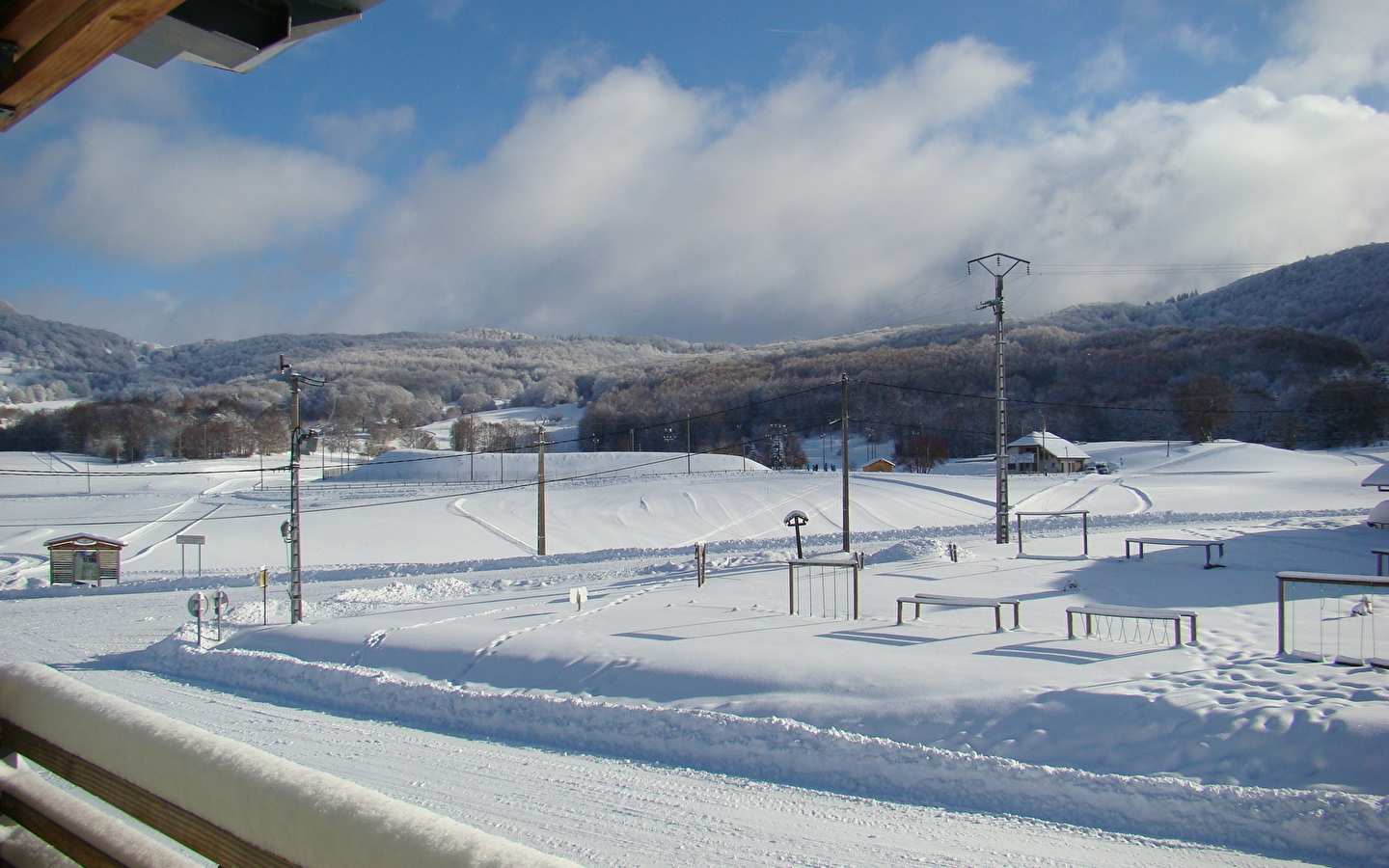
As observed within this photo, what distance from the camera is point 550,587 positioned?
21.1 meters

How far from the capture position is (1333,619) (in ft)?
40.0

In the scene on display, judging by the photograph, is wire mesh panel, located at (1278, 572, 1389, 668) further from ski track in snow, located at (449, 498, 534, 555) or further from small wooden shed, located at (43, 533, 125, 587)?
small wooden shed, located at (43, 533, 125, 587)

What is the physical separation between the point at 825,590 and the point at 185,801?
54.7 ft

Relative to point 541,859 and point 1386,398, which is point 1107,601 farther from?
point 1386,398

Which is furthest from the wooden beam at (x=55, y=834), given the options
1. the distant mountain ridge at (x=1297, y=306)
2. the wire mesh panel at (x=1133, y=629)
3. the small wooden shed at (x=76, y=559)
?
the distant mountain ridge at (x=1297, y=306)

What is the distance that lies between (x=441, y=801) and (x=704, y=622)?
6.68 meters

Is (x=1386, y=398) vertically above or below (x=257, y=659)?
above

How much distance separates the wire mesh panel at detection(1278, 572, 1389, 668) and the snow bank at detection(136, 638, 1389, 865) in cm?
389

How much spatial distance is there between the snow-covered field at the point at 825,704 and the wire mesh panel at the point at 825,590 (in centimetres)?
36

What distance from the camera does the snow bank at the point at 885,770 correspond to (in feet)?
18.4

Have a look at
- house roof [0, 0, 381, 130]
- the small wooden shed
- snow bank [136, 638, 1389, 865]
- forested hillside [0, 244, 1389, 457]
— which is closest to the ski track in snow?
the small wooden shed

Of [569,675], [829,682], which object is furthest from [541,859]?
[569,675]

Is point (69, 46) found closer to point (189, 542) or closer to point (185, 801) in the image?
point (185, 801)

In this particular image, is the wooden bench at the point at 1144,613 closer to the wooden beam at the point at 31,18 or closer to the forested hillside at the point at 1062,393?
the wooden beam at the point at 31,18
